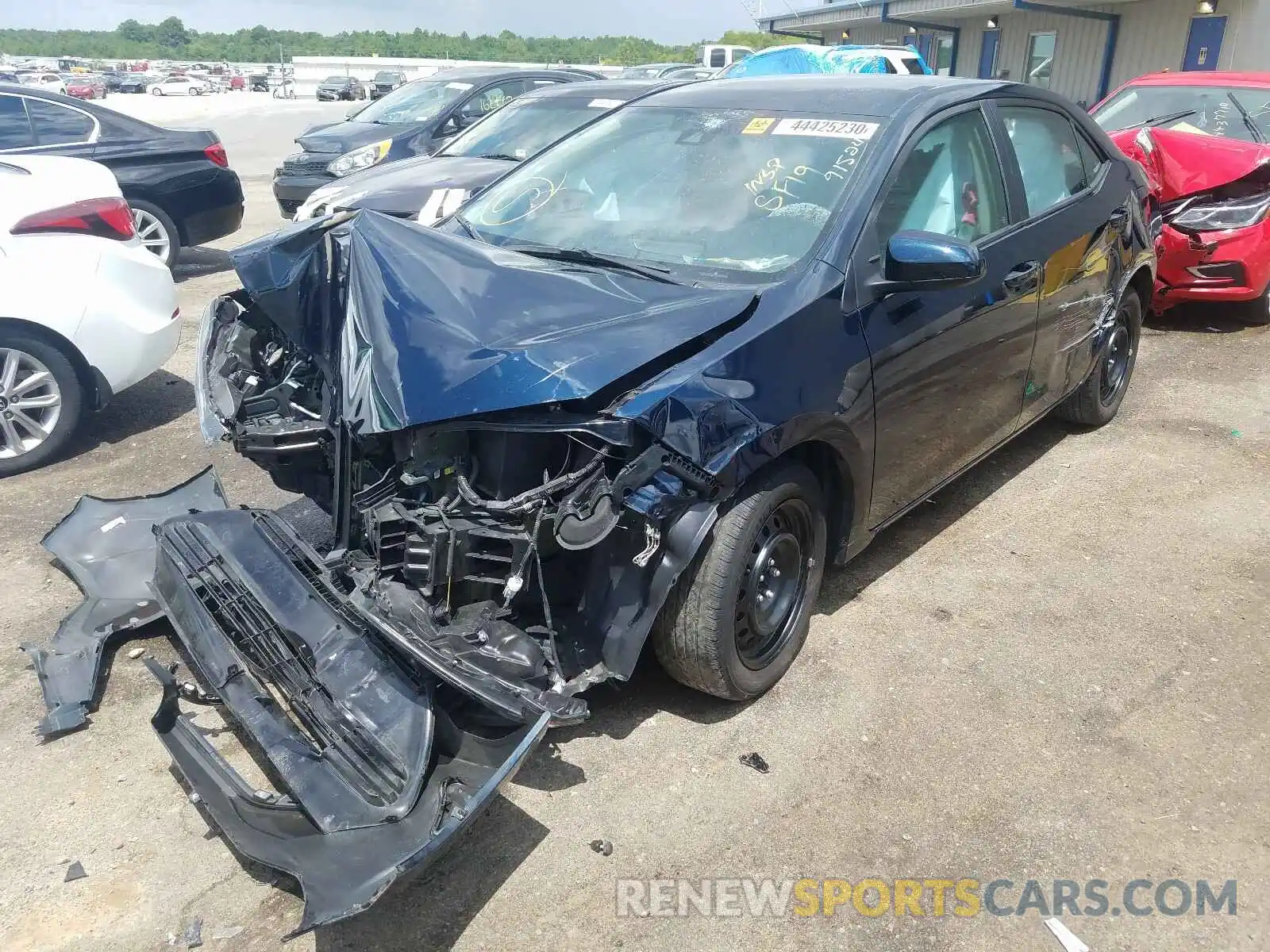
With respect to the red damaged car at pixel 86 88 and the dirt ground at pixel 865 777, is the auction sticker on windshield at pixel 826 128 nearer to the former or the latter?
the dirt ground at pixel 865 777

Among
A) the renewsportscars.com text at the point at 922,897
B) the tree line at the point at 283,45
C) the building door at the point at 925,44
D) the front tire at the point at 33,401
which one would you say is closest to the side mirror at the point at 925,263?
the renewsportscars.com text at the point at 922,897

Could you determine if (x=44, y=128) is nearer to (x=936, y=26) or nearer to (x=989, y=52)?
(x=989, y=52)

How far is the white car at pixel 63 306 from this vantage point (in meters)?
4.78

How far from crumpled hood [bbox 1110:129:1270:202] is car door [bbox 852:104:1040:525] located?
146 inches

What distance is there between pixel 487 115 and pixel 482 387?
7055 millimetres

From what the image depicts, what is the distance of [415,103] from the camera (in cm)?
1154

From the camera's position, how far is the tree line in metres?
114

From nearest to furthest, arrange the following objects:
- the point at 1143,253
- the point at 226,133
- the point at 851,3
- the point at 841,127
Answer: the point at 841,127, the point at 1143,253, the point at 851,3, the point at 226,133

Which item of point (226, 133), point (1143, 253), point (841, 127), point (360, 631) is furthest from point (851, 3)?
point (360, 631)

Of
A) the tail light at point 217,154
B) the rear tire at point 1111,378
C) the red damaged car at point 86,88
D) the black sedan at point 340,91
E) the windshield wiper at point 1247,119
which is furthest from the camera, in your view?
the black sedan at point 340,91

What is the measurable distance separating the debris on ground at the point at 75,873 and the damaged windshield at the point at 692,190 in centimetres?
239

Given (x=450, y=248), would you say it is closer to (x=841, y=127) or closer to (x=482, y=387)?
(x=482, y=387)

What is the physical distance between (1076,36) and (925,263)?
19.5 metres

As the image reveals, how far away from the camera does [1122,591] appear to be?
12.8 ft
